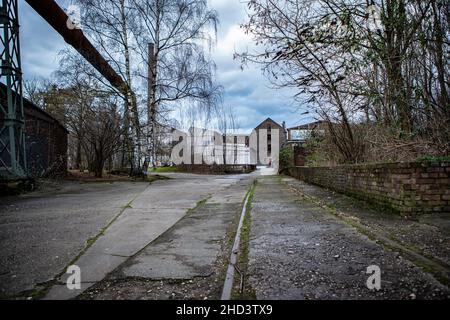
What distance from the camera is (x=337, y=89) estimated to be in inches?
267

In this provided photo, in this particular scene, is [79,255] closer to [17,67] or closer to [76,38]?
[17,67]

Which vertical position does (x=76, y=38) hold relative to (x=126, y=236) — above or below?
above

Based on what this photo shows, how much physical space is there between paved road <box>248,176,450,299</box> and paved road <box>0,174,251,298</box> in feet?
4.45

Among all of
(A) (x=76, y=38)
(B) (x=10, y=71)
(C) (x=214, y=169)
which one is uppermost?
(A) (x=76, y=38)

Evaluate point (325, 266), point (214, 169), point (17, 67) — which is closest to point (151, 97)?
point (17, 67)

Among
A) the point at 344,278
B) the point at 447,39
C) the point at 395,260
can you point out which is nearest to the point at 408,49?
the point at 447,39

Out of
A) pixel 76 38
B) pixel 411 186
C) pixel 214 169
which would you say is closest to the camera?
pixel 411 186

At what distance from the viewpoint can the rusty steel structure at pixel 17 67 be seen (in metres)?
8.29

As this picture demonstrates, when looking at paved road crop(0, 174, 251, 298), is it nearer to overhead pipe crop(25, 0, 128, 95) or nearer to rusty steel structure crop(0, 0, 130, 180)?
rusty steel structure crop(0, 0, 130, 180)

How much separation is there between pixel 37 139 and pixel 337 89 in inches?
581

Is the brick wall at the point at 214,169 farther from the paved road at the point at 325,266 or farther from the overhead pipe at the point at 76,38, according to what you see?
the paved road at the point at 325,266

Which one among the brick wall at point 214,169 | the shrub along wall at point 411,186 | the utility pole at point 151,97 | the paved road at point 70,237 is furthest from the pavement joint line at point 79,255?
the brick wall at point 214,169

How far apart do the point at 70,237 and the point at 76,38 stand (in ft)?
44.3

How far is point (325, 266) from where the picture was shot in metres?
2.30
